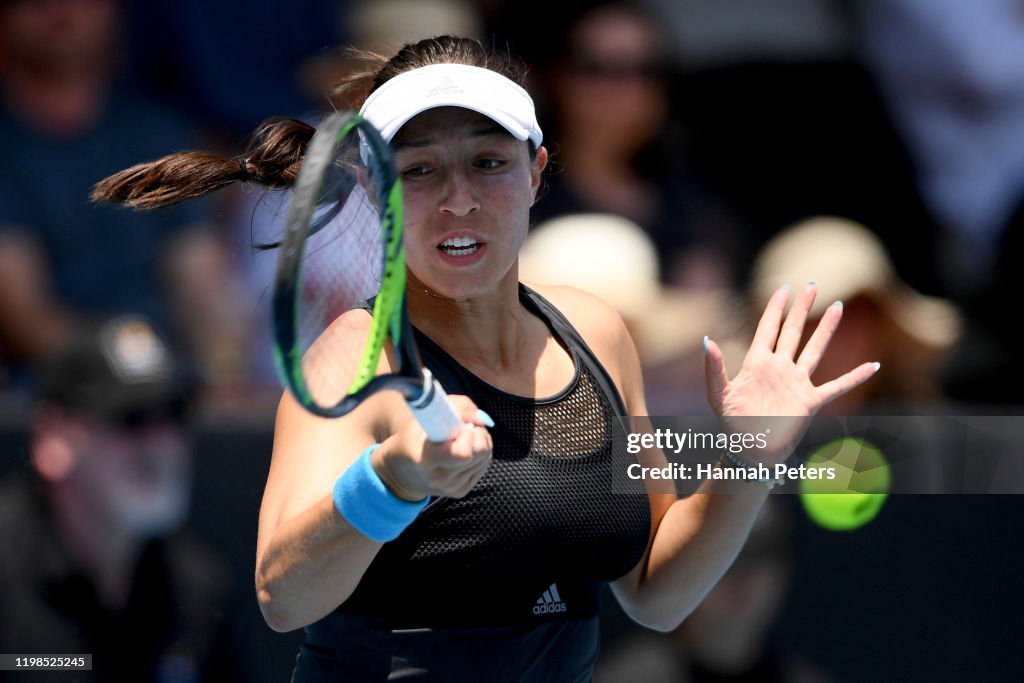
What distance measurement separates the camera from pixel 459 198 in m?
2.06

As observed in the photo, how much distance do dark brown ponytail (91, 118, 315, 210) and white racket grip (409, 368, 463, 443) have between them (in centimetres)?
55

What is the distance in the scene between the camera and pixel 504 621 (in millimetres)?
2148

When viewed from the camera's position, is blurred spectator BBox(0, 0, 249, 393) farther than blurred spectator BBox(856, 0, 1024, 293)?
No

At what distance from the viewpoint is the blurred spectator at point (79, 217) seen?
13.0 feet

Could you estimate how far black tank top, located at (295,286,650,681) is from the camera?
207cm

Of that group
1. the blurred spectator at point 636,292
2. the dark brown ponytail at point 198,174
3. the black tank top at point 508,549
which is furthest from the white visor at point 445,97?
the blurred spectator at point 636,292

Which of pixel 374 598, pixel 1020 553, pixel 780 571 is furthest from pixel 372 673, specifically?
pixel 1020 553

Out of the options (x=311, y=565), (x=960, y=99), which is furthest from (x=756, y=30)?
(x=311, y=565)

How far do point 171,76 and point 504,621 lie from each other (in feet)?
9.44

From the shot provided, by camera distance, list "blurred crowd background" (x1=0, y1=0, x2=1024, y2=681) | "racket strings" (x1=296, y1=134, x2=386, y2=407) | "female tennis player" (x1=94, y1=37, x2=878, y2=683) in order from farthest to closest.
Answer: "blurred crowd background" (x1=0, y1=0, x2=1024, y2=681) < "female tennis player" (x1=94, y1=37, x2=878, y2=683) < "racket strings" (x1=296, y1=134, x2=386, y2=407)

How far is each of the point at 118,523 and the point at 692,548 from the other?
154 cm

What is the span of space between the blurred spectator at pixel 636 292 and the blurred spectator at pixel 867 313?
197mm

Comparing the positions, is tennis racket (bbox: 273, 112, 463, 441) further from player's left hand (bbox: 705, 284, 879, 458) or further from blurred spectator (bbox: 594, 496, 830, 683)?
blurred spectator (bbox: 594, 496, 830, 683)

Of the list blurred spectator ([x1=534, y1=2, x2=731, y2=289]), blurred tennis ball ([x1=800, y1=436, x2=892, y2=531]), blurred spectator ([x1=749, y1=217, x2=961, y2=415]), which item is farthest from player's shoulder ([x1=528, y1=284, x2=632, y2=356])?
blurred spectator ([x1=534, y1=2, x2=731, y2=289])
